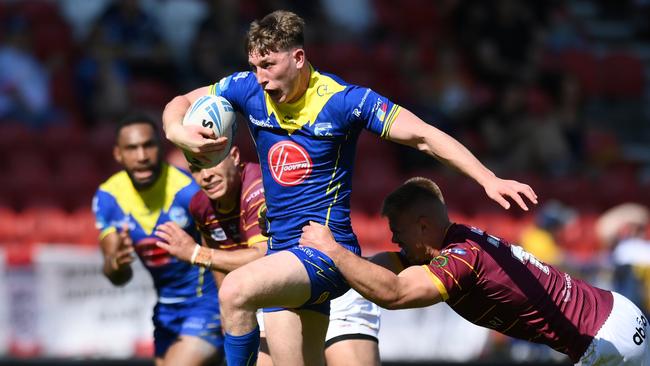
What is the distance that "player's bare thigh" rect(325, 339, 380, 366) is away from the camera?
6523 mm

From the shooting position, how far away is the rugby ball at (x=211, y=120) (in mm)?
5516

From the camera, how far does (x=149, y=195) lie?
7.38 meters

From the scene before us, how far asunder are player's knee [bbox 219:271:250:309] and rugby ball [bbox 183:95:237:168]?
621mm

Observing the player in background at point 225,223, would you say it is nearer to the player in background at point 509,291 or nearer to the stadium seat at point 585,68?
the player in background at point 509,291

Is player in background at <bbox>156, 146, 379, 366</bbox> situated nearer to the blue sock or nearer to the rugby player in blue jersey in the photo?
the rugby player in blue jersey

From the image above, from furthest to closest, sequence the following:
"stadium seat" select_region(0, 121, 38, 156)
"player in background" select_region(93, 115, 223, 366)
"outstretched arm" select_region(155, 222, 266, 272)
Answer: "stadium seat" select_region(0, 121, 38, 156) < "player in background" select_region(93, 115, 223, 366) < "outstretched arm" select_region(155, 222, 266, 272)

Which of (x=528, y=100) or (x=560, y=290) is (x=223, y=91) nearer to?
(x=560, y=290)

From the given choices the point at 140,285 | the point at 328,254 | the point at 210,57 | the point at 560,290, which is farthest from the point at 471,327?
the point at 328,254

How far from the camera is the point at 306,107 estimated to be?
5668 mm

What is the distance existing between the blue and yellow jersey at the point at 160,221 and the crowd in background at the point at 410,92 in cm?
376

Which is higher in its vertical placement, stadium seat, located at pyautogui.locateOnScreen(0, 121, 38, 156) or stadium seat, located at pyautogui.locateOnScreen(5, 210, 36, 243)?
stadium seat, located at pyautogui.locateOnScreen(0, 121, 38, 156)

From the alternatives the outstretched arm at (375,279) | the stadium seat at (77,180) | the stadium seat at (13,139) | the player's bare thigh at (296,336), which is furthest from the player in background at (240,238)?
the stadium seat at (13,139)

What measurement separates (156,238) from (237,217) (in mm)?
834

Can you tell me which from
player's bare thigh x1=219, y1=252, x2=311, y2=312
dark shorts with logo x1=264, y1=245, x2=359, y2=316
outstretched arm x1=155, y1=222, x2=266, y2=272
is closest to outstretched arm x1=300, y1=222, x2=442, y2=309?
dark shorts with logo x1=264, y1=245, x2=359, y2=316
